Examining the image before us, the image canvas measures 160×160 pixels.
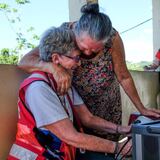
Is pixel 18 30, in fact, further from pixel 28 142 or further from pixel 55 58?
pixel 28 142

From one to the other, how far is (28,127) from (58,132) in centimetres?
13

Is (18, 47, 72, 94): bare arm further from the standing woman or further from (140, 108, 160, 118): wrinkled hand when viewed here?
(140, 108, 160, 118): wrinkled hand

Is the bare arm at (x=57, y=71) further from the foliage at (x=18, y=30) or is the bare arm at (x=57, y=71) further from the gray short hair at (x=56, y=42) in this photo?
the foliage at (x=18, y=30)

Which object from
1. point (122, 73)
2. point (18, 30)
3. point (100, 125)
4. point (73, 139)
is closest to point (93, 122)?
point (100, 125)

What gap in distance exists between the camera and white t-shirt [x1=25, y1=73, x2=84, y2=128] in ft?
4.97

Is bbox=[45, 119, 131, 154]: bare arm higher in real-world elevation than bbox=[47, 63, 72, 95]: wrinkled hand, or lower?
lower

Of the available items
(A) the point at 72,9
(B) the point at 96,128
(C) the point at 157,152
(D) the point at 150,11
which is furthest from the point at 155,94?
(C) the point at 157,152

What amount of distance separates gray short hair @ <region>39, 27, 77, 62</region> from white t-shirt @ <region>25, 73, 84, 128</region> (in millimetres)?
157

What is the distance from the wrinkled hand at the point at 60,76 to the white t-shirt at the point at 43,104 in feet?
0.26

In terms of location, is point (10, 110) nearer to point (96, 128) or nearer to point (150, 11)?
point (96, 128)

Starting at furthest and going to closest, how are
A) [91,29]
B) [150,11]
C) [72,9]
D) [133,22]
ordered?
[133,22]
[150,11]
[72,9]
[91,29]

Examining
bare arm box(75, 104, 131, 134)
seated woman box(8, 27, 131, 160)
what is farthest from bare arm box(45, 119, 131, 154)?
bare arm box(75, 104, 131, 134)

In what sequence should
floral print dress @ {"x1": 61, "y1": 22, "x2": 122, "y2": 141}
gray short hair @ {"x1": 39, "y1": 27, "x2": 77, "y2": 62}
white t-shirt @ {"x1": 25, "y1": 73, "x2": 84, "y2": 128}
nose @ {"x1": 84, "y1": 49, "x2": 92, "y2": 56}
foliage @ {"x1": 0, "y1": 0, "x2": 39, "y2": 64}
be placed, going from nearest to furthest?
white t-shirt @ {"x1": 25, "y1": 73, "x2": 84, "y2": 128} → gray short hair @ {"x1": 39, "y1": 27, "x2": 77, "y2": 62} → nose @ {"x1": 84, "y1": 49, "x2": 92, "y2": 56} → floral print dress @ {"x1": 61, "y1": 22, "x2": 122, "y2": 141} → foliage @ {"x1": 0, "y1": 0, "x2": 39, "y2": 64}

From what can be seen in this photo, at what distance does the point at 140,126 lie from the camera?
51.1 inches
